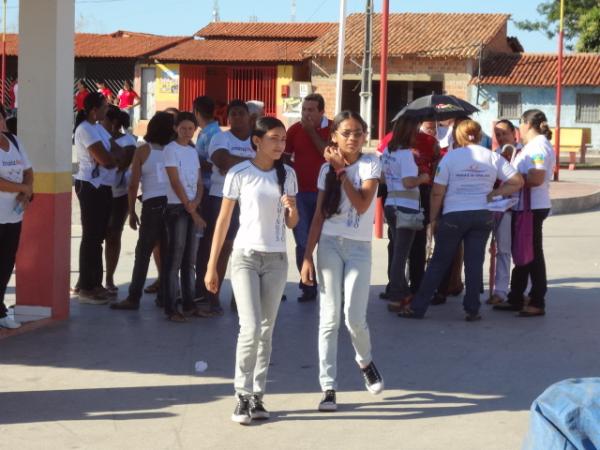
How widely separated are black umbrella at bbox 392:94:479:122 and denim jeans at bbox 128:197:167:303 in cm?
239

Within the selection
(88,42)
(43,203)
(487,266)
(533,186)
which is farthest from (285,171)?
(88,42)

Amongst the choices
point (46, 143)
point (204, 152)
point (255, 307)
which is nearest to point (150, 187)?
point (204, 152)

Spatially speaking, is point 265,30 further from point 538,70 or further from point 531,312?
point 531,312

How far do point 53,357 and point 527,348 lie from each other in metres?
3.57

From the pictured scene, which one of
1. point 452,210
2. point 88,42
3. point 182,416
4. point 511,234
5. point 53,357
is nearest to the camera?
point 182,416

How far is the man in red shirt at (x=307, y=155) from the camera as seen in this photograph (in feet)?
33.5

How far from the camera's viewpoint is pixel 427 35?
4838cm

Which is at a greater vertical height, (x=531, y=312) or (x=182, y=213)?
(x=182, y=213)

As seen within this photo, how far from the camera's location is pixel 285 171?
666 cm

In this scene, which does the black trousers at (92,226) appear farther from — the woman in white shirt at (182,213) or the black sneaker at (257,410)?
the black sneaker at (257,410)

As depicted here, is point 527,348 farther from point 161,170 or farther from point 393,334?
point 161,170

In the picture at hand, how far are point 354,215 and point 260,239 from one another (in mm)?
661

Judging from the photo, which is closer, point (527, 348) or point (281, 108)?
point (527, 348)

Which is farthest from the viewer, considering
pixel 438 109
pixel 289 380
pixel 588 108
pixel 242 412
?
pixel 588 108
